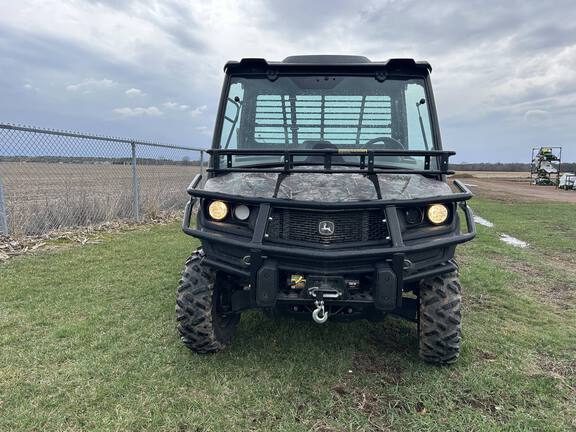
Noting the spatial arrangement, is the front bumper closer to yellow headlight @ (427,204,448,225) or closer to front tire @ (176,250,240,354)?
yellow headlight @ (427,204,448,225)

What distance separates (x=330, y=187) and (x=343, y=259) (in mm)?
541

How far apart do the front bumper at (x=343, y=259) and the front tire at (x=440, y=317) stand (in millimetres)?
220

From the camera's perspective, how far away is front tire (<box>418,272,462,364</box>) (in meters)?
2.87

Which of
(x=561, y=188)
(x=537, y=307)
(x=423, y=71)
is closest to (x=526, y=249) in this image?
(x=537, y=307)

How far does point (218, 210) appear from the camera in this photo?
2.82 metres

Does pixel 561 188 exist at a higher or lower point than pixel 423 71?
lower

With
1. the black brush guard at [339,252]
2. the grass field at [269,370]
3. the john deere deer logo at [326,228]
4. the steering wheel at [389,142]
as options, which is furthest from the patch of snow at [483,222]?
the john deere deer logo at [326,228]

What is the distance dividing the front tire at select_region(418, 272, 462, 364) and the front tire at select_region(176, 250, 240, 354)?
5.08 feet

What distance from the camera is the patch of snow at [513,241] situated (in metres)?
7.92

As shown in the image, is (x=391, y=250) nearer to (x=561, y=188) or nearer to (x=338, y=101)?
(x=338, y=101)

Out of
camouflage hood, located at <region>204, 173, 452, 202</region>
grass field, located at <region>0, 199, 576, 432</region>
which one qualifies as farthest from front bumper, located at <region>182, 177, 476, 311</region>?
grass field, located at <region>0, 199, 576, 432</region>

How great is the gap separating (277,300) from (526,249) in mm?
6640

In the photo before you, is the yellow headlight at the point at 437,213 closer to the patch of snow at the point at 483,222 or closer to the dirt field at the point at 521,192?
the dirt field at the point at 521,192

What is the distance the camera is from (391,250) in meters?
2.52
